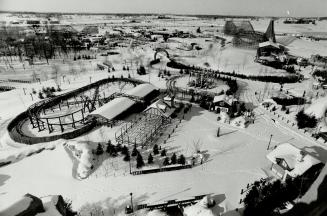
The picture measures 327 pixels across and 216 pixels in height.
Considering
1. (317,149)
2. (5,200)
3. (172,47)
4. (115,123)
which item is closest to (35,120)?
(115,123)

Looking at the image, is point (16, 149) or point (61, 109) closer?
point (16, 149)

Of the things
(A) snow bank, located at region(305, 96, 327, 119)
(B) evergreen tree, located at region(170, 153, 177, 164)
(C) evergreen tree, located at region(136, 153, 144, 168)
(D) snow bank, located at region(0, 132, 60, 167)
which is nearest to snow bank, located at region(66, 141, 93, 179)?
(D) snow bank, located at region(0, 132, 60, 167)

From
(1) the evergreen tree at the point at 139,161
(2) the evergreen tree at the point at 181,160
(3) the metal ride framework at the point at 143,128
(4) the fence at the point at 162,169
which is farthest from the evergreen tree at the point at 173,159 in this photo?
(3) the metal ride framework at the point at 143,128

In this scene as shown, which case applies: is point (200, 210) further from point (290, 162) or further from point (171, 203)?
point (290, 162)

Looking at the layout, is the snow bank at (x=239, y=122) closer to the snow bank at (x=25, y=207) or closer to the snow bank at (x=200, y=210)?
the snow bank at (x=200, y=210)

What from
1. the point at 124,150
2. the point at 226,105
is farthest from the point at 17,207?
the point at 226,105

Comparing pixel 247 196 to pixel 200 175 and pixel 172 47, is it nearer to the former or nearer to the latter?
pixel 200 175
